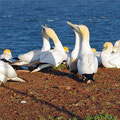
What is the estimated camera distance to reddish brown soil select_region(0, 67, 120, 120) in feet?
24.3

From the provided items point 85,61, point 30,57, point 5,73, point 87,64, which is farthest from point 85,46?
point 30,57

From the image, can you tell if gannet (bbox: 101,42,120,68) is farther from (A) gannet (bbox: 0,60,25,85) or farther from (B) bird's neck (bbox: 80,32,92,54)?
(A) gannet (bbox: 0,60,25,85)

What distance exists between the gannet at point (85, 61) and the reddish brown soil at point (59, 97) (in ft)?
0.98

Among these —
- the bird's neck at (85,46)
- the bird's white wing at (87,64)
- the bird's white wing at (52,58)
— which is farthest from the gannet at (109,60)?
the bird's white wing at (87,64)

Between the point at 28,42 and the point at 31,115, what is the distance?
25120 millimetres

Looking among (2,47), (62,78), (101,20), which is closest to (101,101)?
(62,78)

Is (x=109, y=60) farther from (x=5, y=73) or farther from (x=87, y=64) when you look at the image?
(x=5, y=73)

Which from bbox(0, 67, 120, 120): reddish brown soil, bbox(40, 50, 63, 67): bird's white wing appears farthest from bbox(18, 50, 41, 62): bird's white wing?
bbox(0, 67, 120, 120): reddish brown soil

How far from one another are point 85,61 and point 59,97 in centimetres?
185

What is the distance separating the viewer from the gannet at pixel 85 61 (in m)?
9.58

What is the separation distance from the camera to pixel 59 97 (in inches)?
332

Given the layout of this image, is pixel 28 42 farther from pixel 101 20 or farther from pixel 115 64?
pixel 115 64

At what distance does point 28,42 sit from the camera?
32188 mm

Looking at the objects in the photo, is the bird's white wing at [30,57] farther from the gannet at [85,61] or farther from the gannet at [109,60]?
the gannet at [85,61]
